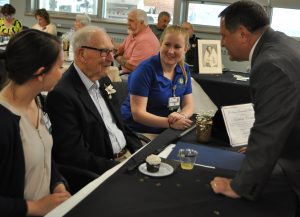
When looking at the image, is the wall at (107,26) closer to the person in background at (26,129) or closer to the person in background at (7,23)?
the person in background at (7,23)

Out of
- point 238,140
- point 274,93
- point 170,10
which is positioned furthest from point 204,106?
point 170,10

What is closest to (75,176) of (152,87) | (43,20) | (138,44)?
(152,87)

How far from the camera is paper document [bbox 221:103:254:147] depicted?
190cm

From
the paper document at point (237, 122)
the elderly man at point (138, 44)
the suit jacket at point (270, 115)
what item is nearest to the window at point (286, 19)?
the elderly man at point (138, 44)

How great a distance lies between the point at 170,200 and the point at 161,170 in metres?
0.25

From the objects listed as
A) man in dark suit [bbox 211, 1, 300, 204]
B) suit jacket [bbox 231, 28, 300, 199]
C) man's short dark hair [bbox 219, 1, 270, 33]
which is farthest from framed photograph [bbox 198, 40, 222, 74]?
suit jacket [bbox 231, 28, 300, 199]

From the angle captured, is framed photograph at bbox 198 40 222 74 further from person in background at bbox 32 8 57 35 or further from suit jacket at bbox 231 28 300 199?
person in background at bbox 32 8 57 35

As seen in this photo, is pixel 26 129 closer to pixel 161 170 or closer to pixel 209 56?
pixel 161 170

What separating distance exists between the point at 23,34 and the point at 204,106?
8.07 ft

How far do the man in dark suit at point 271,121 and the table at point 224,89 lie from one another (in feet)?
9.25

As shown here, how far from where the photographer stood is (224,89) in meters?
4.34

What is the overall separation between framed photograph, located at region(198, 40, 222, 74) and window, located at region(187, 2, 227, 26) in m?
2.77

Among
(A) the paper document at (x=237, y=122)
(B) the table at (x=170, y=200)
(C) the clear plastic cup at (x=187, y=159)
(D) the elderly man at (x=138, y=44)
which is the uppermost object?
(D) the elderly man at (x=138, y=44)

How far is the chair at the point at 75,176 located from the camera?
177 cm
